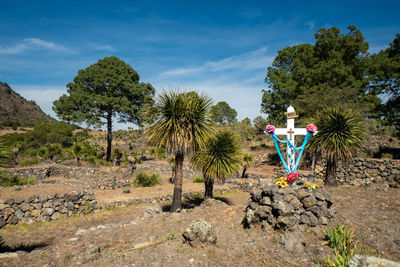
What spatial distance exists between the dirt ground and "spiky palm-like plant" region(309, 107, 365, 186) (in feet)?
9.94

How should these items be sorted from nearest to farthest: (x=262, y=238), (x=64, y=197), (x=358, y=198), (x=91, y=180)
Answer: (x=262, y=238) < (x=358, y=198) < (x=64, y=197) < (x=91, y=180)

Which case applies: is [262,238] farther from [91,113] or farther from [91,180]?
[91,113]

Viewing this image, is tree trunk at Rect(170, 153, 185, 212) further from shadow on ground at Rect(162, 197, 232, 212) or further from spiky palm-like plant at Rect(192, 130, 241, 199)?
shadow on ground at Rect(162, 197, 232, 212)

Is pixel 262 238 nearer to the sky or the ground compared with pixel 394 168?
nearer to the ground

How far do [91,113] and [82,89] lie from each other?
3.15 metres

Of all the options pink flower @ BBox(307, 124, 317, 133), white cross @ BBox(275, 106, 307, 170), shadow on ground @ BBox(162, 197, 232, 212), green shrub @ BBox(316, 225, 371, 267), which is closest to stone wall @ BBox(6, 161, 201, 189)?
shadow on ground @ BBox(162, 197, 232, 212)

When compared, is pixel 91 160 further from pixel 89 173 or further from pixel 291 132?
pixel 291 132

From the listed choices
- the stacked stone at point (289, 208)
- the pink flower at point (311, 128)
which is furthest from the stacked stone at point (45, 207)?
the pink flower at point (311, 128)

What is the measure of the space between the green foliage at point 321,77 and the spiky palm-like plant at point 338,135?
10066 mm

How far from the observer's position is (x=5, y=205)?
971cm

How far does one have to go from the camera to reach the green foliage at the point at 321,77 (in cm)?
2277

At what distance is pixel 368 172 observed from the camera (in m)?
15.0

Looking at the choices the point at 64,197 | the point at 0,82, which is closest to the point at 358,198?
the point at 64,197

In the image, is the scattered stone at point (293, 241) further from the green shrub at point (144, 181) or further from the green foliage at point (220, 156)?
the green shrub at point (144, 181)
